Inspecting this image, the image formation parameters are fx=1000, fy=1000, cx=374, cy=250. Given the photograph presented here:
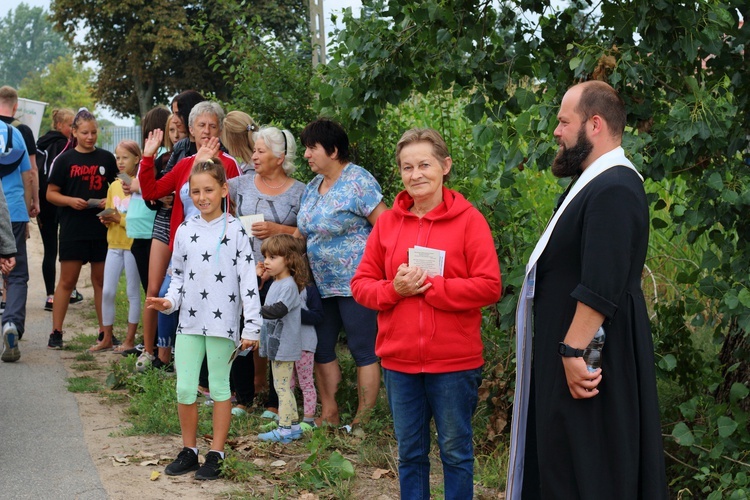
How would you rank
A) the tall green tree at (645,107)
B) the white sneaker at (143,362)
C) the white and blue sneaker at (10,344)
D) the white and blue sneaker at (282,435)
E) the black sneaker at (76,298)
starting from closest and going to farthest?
the tall green tree at (645,107), the white and blue sneaker at (282,435), the white sneaker at (143,362), the white and blue sneaker at (10,344), the black sneaker at (76,298)

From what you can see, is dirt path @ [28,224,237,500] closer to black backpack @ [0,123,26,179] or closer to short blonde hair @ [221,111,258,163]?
black backpack @ [0,123,26,179]

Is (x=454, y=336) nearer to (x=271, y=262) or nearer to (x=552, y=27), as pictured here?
(x=552, y=27)

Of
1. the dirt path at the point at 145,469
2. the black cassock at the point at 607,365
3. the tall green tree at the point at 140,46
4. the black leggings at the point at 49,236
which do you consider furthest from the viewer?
the tall green tree at the point at 140,46

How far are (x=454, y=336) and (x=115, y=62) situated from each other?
136 feet

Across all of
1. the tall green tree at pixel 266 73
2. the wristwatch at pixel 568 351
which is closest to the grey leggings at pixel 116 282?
the tall green tree at pixel 266 73

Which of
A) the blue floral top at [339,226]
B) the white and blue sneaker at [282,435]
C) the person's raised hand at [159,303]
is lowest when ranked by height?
the white and blue sneaker at [282,435]

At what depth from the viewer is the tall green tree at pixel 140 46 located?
1608 inches

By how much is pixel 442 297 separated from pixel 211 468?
1.97 meters

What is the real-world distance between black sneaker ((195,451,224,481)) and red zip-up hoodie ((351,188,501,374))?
59.6 inches

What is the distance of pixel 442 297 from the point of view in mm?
4516

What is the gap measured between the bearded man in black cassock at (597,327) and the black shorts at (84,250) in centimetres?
685

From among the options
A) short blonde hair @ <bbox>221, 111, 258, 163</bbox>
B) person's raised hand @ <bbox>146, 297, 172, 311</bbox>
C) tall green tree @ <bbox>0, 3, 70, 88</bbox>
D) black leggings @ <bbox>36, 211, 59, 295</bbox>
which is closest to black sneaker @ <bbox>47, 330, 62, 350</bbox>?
black leggings @ <bbox>36, 211, 59, 295</bbox>

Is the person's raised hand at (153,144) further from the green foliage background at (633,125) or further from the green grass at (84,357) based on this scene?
the green grass at (84,357)

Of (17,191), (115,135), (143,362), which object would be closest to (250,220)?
(143,362)
